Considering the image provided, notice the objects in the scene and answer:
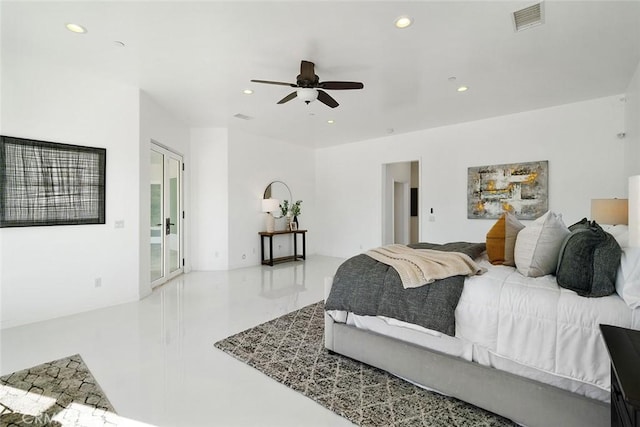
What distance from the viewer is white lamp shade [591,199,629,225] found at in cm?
325

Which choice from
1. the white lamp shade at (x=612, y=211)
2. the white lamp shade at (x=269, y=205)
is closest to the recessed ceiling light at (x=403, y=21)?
the white lamp shade at (x=612, y=211)

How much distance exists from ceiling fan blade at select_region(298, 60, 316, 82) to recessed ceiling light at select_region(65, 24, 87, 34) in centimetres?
200

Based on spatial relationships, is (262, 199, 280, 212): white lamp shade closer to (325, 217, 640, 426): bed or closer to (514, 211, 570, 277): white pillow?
(325, 217, 640, 426): bed

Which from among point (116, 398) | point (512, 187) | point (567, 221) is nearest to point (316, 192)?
point (512, 187)

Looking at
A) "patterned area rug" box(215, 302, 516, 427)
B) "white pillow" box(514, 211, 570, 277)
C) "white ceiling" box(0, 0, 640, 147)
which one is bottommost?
"patterned area rug" box(215, 302, 516, 427)

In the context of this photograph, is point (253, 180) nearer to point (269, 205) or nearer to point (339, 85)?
point (269, 205)

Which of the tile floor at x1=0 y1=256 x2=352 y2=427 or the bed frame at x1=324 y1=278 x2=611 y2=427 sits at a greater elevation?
the bed frame at x1=324 y1=278 x2=611 y2=427

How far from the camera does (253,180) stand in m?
6.42

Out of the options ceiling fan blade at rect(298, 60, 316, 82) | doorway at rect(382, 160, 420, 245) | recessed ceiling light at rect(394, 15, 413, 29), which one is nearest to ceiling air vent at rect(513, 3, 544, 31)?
recessed ceiling light at rect(394, 15, 413, 29)

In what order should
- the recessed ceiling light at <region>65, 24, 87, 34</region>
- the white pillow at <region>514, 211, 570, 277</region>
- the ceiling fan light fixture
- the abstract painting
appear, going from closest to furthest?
the white pillow at <region>514, 211, 570, 277</region>
the recessed ceiling light at <region>65, 24, 87, 34</region>
the ceiling fan light fixture
the abstract painting

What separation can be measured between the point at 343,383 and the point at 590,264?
67.1 inches

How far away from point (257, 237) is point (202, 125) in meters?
2.56

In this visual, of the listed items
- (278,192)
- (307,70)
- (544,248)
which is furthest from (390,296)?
(278,192)

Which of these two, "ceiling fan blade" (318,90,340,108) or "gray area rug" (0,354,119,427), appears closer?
"gray area rug" (0,354,119,427)
